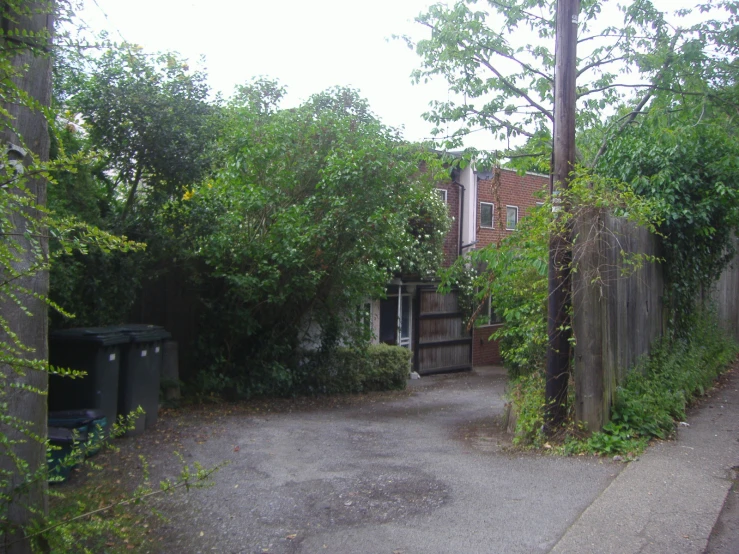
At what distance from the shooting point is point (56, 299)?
8.62m

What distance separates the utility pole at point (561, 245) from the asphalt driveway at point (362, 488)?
92 cm

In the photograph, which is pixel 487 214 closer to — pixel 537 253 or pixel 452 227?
pixel 452 227

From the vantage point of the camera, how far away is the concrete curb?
16.2ft

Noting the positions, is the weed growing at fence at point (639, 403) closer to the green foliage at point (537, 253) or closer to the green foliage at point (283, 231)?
the green foliage at point (537, 253)

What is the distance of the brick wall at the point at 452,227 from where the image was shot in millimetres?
20656

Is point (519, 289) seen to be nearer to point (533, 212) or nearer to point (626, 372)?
point (533, 212)

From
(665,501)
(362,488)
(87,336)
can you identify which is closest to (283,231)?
(87,336)

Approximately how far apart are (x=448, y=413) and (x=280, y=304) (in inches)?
131

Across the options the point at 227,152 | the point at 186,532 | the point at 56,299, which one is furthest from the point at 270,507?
the point at 227,152

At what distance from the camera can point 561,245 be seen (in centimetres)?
789

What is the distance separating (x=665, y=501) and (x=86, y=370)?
599 cm

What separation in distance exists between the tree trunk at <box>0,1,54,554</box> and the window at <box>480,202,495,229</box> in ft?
58.9

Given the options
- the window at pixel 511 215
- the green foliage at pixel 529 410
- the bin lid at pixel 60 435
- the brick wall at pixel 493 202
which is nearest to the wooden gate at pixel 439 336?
the brick wall at pixel 493 202

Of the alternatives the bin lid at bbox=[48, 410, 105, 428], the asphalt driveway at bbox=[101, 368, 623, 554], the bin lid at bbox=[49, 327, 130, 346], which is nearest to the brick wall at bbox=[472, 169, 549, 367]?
the asphalt driveway at bbox=[101, 368, 623, 554]
